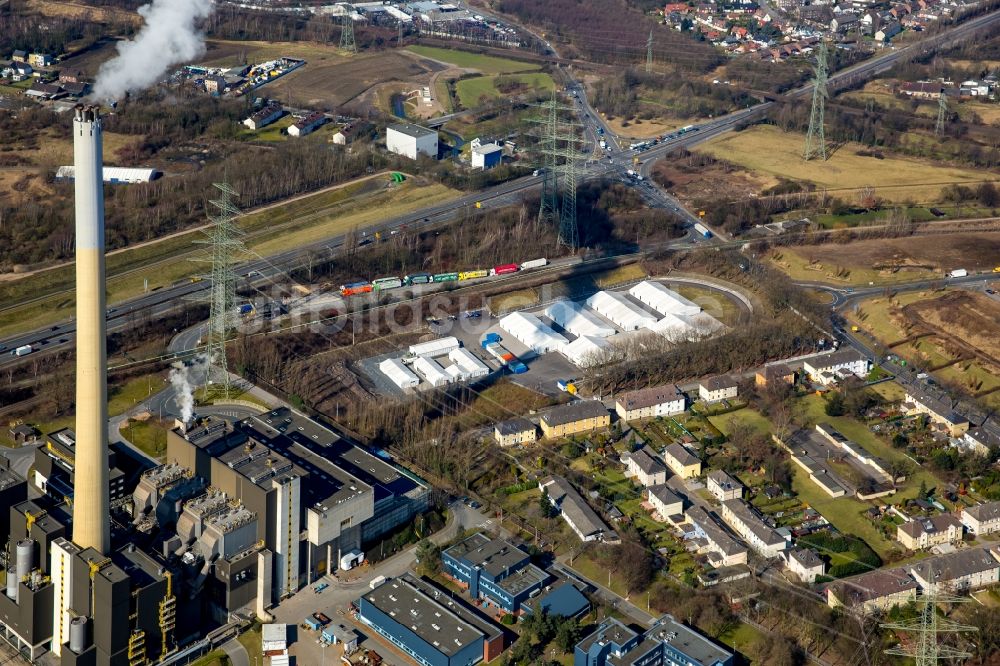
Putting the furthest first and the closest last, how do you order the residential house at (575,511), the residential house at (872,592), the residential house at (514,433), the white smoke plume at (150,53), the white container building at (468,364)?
1. the white smoke plume at (150,53)
2. the white container building at (468,364)
3. the residential house at (514,433)
4. the residential house at (575,511)
5. the residential house at (872,592)

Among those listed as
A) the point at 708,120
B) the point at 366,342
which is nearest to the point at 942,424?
→ the point at 366,342

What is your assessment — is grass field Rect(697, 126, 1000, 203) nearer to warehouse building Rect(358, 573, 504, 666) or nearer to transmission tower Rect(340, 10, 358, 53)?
transmission tower Rect(340, 10, 358, 53)

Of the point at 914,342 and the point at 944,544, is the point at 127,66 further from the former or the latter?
the point at 944,544

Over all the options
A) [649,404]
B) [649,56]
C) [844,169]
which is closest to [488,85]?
[649,56]

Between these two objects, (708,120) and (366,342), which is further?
(708,120)

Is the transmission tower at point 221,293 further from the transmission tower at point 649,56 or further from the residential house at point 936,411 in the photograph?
the transmission tower at point 649,56

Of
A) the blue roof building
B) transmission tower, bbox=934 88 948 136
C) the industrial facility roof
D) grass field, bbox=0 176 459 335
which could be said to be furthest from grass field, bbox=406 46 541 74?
the blue roof building

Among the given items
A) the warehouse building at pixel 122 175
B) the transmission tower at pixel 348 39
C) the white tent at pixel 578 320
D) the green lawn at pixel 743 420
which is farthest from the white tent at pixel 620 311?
the transmission tower at pixel 348 39
